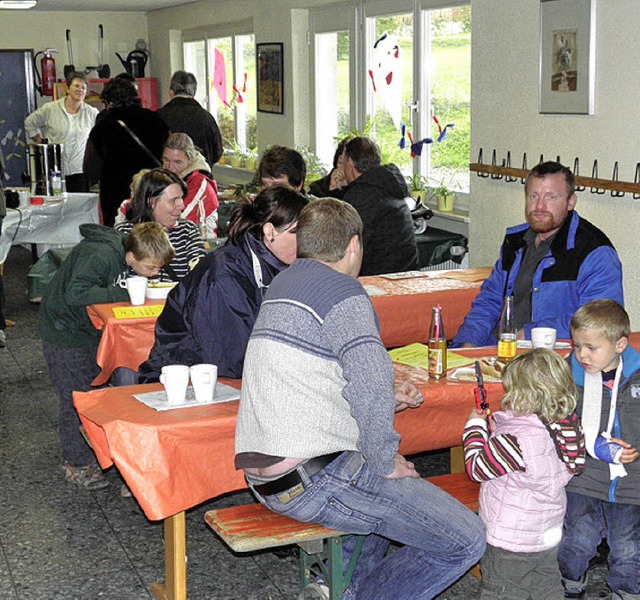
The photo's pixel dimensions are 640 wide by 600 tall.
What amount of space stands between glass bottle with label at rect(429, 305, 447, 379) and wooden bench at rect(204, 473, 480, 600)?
14.4 inches

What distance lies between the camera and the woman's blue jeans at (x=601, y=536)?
3.01 m

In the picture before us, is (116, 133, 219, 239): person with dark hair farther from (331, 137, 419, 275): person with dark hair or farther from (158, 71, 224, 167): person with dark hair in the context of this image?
(158, 71, 224, 167): person with dark hair

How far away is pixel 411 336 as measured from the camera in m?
4.55

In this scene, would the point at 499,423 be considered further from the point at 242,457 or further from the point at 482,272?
the point at 482,272

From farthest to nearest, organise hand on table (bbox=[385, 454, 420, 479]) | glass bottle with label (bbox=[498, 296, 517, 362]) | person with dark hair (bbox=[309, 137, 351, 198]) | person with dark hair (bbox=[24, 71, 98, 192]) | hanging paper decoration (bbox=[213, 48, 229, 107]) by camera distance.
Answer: hanging paper decoration (bbox=[213, 48, 229, 107])
person with dark hair (bbox=[24, 71, 98, 192])
person with dark hair (bbox=[309, 137, 351, 198])
glass bottle with label (bbox=[498, 296, 517, 362])
hand on table (bbox=[385, 454, 420, 479])

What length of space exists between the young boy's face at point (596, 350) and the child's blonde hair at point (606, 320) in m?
0.01

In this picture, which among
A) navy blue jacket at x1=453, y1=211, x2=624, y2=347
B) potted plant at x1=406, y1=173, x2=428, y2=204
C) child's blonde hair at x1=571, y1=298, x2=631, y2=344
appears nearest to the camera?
child's blonde hair at x1=571, y1=298, x2=631, y2=344

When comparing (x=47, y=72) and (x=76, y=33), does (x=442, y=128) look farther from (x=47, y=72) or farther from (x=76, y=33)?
(x=76, y=33)

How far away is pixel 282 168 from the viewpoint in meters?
4.98

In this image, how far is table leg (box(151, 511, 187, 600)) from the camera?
296 cm

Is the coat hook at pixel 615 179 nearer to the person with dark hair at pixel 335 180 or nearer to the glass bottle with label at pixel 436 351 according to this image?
the person with dark hair at pixel 335 180

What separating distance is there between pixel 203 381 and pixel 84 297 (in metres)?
1.17

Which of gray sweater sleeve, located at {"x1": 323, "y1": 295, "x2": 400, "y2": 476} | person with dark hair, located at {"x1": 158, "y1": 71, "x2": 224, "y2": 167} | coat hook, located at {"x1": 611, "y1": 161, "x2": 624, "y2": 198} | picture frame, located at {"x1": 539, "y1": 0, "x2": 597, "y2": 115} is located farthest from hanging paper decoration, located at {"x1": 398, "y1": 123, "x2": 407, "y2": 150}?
gray sweater sleeve, located at {"x1": 323, "y1": 295, "x2": 400, "y2": 476}

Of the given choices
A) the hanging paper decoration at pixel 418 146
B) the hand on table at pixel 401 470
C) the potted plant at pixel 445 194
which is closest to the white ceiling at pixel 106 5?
the hanging paper decoration at pixel 418 146
